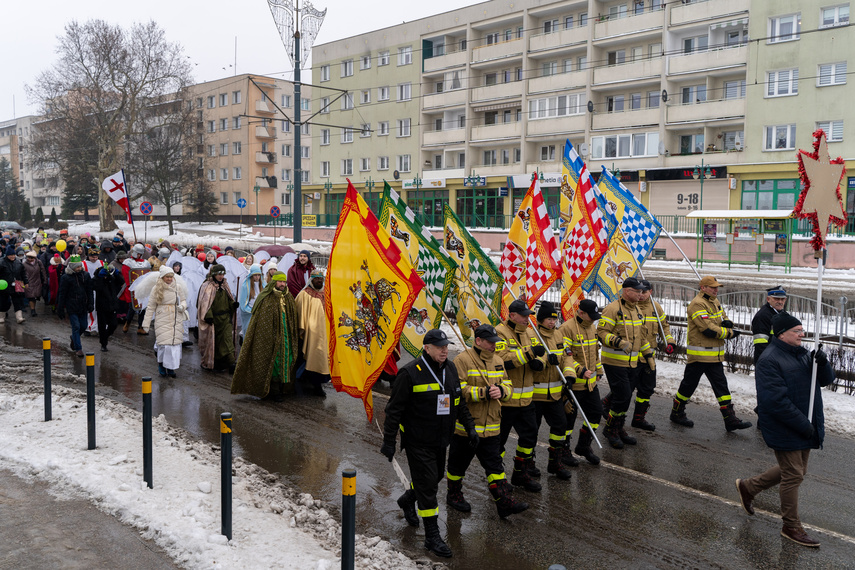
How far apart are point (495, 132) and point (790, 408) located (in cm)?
4426

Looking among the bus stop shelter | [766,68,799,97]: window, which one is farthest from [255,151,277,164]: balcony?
the bus stop shelter

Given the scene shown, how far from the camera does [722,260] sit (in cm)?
3058

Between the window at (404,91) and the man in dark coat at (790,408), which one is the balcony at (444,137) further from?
the man in dark coat at (790,408)

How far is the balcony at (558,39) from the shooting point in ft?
143

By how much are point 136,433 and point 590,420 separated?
5.10 m

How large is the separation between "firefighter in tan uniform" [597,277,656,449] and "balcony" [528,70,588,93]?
124 ft

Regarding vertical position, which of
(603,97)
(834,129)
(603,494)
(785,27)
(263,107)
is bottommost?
(603,494)

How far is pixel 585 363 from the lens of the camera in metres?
7.66

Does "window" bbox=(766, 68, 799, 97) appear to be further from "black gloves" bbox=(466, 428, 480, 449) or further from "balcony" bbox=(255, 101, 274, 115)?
"balcony" bbox=(255, 101, 274, 115)

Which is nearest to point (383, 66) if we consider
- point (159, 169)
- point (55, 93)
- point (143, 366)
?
point (159, 169)

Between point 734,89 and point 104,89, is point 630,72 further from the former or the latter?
point 104,89

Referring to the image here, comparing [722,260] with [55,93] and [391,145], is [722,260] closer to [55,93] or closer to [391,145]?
[391,145]

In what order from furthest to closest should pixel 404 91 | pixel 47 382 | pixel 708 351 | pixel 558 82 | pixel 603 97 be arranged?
pixel 404 91 → pixel 558 82 → pixel 603 97 → pixel 708 351 → pixel 47 382

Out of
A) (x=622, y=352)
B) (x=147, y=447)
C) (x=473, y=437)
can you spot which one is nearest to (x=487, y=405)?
(x=473, y=437)
